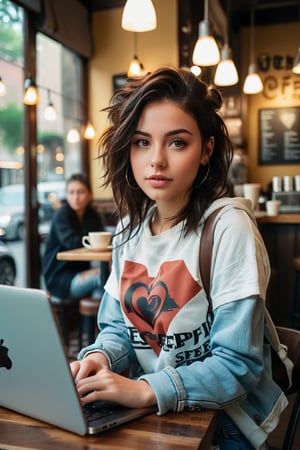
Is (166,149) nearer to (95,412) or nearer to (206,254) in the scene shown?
(206,254)

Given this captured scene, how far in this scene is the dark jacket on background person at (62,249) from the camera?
3557mm

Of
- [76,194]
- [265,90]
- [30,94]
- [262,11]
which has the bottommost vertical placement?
[76,194]

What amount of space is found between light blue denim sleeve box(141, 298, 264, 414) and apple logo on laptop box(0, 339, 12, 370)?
231 millimetres

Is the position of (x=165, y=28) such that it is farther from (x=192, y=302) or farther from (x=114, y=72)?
(x=192, y=302)

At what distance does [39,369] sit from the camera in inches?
29.5

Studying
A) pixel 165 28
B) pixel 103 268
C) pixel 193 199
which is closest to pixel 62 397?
pixel 193 199

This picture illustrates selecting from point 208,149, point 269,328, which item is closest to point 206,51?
point 208,149

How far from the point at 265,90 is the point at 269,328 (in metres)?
6.31

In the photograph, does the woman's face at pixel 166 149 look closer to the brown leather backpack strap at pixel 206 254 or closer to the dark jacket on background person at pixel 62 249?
the brown leather backpack strap at pixel 206 254

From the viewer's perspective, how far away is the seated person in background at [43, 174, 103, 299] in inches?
138

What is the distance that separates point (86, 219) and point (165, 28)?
1959mm

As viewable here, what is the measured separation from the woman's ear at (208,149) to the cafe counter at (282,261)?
2627 mm

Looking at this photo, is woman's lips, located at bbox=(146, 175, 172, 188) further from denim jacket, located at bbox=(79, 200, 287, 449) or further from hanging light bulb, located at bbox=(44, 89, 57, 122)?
hanging light bulb, located at bbox=(44, 89, 57, 122)

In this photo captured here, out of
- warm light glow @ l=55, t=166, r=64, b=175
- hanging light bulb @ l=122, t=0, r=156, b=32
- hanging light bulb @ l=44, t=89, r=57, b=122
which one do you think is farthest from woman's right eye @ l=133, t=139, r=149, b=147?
warm light glow @ l=55, t=166, r=64, b=175
